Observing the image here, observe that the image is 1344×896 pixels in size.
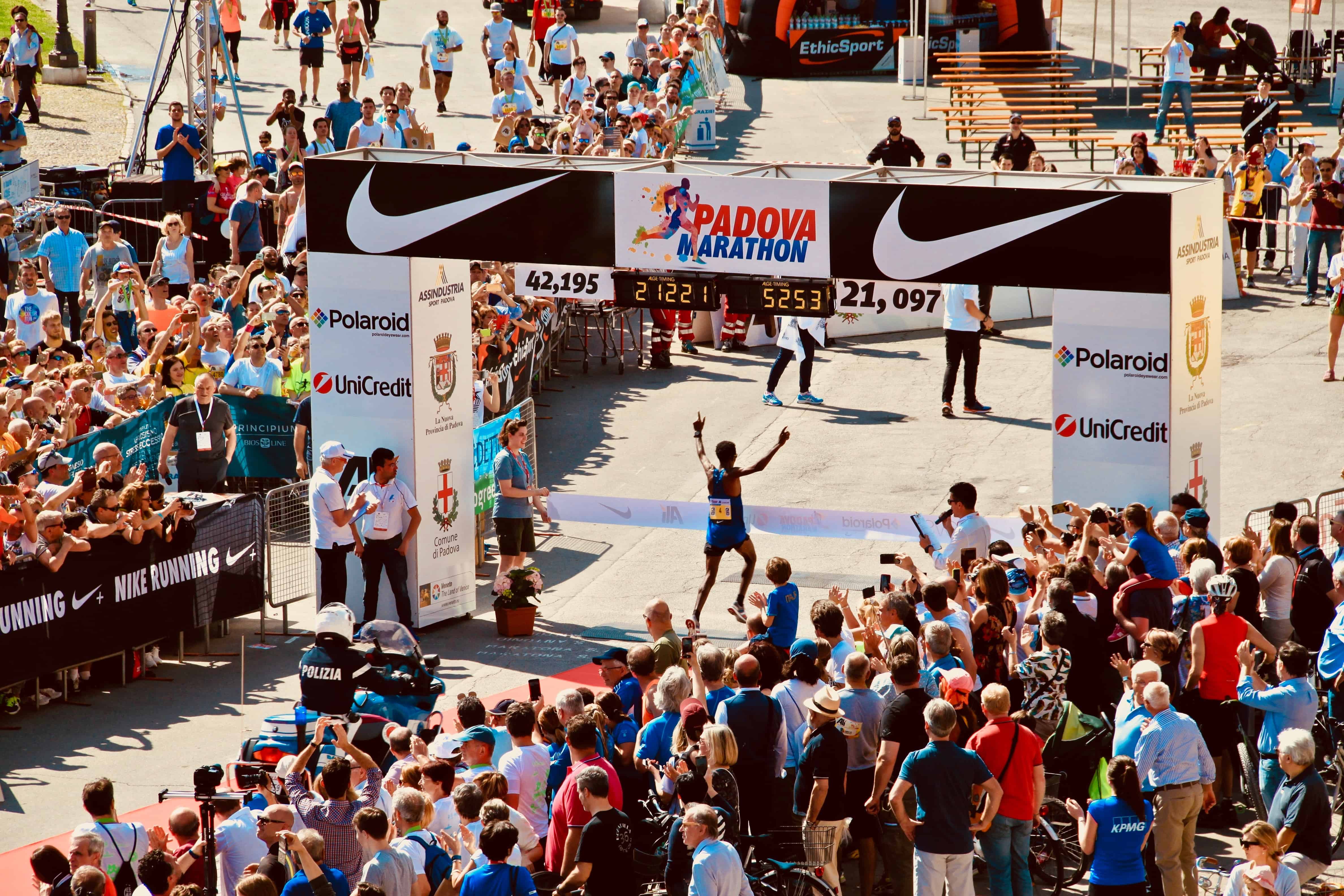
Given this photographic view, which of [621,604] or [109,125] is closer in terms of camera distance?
[621,604]

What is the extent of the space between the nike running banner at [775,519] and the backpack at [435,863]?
22.3 ft

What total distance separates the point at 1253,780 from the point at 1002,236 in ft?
14.3

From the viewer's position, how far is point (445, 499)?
49.4 ft

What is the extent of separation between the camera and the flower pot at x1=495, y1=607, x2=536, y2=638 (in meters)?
14.7

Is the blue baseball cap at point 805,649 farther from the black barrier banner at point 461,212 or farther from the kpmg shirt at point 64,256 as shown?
the kpmg shirt at point 64,256

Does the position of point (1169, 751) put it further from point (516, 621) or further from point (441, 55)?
point (441, 55)

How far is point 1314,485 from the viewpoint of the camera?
1745 centimetres

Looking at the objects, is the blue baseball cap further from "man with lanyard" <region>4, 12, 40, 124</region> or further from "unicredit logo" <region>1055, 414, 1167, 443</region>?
"man with lanyard" <region>4, 12, 40, 124</region>

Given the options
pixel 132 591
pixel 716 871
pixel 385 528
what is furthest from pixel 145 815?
pixel 716 871

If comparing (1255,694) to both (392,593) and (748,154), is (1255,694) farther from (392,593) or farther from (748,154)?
(748,154)

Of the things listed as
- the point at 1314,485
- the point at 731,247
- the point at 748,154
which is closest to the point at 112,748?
the point at 731,247

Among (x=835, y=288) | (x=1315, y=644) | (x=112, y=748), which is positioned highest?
(x=835, y=288)

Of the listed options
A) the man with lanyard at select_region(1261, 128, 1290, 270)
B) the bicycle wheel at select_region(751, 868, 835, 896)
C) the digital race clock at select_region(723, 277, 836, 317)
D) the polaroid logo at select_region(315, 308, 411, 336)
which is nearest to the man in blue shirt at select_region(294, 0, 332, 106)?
the man with lanyard at select_region(1261, 128, 1290, 270)

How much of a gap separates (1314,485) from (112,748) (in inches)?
456
